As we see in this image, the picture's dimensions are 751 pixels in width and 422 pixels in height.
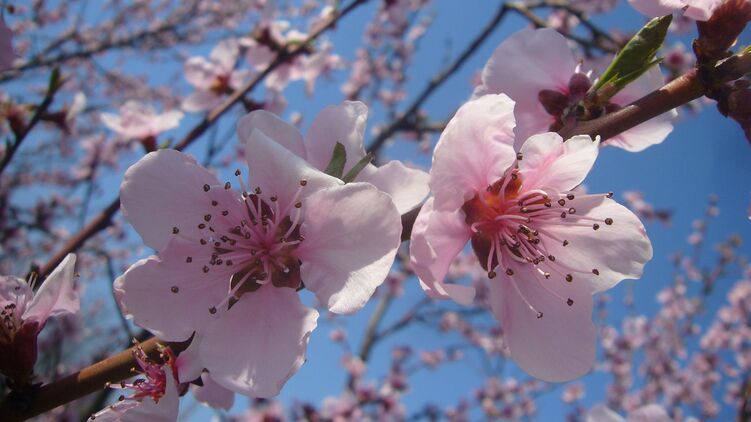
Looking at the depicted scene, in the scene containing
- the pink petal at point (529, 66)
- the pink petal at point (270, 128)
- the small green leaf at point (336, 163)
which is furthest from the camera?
the pink petal at point (529, 66)

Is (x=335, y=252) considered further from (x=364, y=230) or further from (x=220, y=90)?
(x=220, y=90)

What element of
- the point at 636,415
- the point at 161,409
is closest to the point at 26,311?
the point at 161,409

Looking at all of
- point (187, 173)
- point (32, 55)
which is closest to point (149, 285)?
point (187, 173)

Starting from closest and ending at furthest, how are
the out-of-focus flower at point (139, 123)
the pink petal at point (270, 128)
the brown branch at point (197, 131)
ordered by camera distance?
the pink petal at point (270, 128) → the brown branch at point (197, 131) → the out-of-focus flower at point (139, 123)

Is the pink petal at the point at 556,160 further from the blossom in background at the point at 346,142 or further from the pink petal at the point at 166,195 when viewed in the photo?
the pink petal at the point at 166,195

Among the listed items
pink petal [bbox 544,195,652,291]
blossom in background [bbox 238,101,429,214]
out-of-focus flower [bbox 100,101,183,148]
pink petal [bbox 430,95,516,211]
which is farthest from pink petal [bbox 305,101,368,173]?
out-of-focus flower [bbox 100,101,183,148]

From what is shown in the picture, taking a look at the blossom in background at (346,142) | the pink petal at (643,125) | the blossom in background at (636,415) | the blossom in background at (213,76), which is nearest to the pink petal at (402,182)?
the blossom in background at (346,142)

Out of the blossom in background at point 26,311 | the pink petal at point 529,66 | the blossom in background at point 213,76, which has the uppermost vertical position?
the pink petal at point 529,66

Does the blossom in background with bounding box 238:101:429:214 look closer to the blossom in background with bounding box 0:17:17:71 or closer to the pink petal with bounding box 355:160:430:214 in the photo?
the pink petal with bounding box 355:160:430:214
